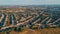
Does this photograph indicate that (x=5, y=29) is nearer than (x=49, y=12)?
Yes

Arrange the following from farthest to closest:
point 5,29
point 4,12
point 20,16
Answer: point 4,12 < point 20,16 < point 5,29

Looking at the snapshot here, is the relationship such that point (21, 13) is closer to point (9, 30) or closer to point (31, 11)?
point (31, 11)

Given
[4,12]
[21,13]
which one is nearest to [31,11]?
[21,13]

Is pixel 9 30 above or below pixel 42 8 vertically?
below

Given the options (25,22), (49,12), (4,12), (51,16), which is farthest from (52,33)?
(4,12)

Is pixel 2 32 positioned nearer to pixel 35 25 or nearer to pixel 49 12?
pixel 35 25

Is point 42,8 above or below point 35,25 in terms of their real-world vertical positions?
above

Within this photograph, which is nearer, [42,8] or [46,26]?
[46,26]

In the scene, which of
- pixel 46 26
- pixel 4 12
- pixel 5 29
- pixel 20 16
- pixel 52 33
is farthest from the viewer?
pixel 4 12

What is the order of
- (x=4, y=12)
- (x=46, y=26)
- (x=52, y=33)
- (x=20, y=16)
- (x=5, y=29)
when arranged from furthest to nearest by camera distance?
1. (x=4, y=12)
2. (x=20, y=16)
3. (x=46, y=26)
4. (x=5, y=29)
5. (x=52, y=33)
